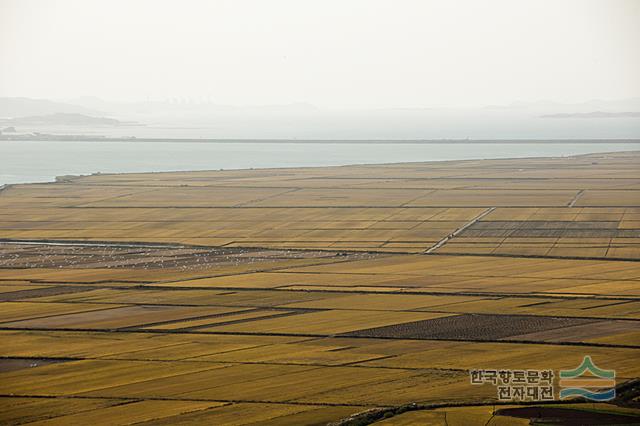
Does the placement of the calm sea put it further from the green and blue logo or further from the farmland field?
the green and blue logo

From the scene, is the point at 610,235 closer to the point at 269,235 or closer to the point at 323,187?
the point at 269,235

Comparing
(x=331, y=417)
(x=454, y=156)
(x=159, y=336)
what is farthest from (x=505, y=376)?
(x=454, y=156)

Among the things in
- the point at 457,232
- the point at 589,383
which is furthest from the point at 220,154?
the point at 589,383

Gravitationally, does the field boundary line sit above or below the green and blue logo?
below

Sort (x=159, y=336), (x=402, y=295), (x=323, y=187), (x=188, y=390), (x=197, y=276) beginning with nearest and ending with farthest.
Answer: (x=188, y=390), (x=159, y=336), (x=402, y=295), (x=197, y=276), (x=323, y=187)

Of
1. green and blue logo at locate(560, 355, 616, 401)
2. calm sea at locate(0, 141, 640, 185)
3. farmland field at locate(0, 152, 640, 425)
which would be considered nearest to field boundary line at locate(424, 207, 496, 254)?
farmland field at locate(0, 152, 640, 425)
